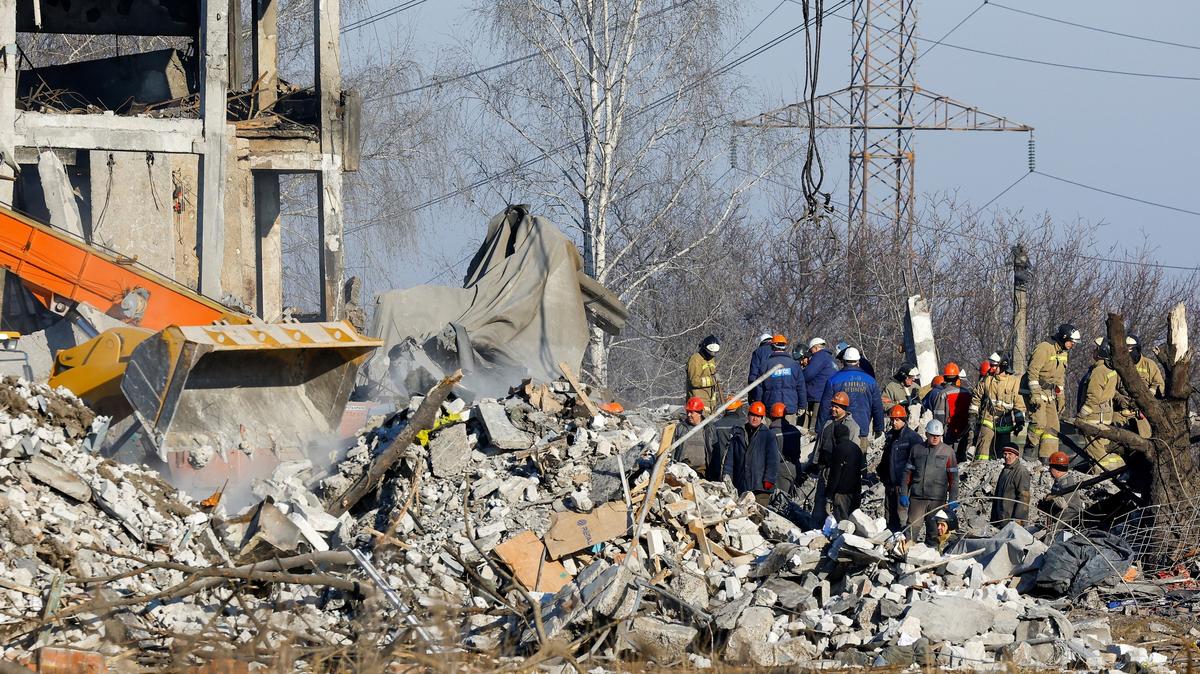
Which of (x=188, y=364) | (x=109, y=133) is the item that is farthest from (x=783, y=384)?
(x=109, y=133)

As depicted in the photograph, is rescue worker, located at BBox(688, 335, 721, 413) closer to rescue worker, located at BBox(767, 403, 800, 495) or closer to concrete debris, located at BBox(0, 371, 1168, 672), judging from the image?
rescue worker, located at BBox(767, 403, 800, 495)

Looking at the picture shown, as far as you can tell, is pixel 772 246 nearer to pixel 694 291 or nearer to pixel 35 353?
pixel 694 291

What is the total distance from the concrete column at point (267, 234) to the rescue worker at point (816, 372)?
397 inches

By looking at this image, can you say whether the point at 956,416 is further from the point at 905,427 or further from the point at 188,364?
the point at 188,364

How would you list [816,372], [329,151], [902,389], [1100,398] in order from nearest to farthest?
[1100,398] < [816,372] < [902,389] < [329,151]

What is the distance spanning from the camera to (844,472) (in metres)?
12.4

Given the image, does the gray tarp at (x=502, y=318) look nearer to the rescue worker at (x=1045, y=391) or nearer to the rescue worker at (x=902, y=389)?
the rescue worker at (x=902, y=389)

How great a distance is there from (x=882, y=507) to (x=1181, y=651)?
4.94 metres

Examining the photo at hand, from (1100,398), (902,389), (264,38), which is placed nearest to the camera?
(1100,398)

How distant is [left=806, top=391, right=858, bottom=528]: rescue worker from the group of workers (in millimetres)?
12

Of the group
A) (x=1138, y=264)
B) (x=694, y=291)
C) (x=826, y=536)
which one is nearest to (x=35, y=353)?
(x=826, y=536)

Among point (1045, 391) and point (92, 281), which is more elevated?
point (92, 281)

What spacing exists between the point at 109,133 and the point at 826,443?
34.0 ft

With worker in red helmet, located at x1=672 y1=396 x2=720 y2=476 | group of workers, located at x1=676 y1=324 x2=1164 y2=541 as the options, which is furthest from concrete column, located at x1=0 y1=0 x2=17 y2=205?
worker in red helmet, located at x1=672 y1=396 x2=720 y2=476
